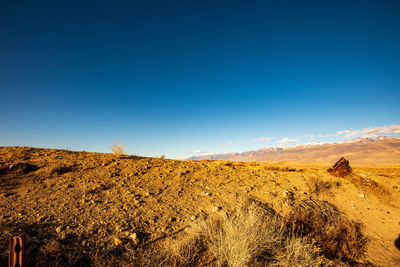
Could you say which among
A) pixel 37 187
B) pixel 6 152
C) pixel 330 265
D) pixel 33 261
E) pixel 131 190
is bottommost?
pixel 330 265

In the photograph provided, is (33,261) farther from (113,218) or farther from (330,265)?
(330,265)

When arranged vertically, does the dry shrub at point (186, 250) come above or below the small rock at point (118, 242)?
below

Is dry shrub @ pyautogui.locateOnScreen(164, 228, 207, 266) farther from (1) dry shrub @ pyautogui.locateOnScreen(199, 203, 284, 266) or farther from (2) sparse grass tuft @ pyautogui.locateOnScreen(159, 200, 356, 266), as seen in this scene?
(1) dry shrub @ pyautogui.locateOnScreen(199, 203, 284, 266)

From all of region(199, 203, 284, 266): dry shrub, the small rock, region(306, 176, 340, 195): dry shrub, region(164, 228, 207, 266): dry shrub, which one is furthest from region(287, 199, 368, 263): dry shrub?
the small rock

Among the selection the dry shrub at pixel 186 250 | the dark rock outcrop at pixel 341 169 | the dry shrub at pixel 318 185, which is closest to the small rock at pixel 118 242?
the dry shrub at pixel 186 250

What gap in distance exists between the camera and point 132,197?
14.1 ft

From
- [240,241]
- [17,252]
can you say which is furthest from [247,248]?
[17,252]

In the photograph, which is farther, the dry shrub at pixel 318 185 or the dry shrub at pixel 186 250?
the dry shrub at pixel 318 185

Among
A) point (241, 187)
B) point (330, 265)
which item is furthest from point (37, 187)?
point (330, 265)

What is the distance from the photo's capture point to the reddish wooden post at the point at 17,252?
1839 mm

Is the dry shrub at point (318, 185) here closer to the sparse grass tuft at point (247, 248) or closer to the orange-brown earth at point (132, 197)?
the orange-brown earth at point (132, 197)

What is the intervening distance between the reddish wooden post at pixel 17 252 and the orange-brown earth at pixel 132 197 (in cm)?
65

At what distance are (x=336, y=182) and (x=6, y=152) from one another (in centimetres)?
1259

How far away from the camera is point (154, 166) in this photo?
6242 millimetres
